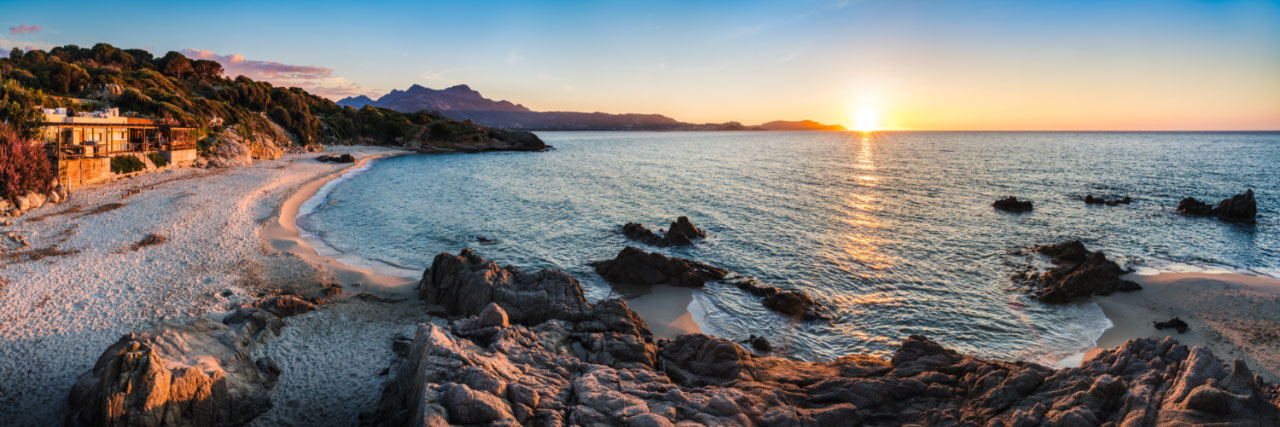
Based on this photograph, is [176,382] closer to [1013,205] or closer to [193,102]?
[1013,205]

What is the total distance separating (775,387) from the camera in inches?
475

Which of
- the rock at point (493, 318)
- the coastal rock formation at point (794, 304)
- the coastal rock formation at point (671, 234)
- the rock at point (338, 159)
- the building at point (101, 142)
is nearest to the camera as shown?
the rock at point (493, 318)

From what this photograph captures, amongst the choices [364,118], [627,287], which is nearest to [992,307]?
[627,287]

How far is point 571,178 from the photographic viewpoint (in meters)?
65.5

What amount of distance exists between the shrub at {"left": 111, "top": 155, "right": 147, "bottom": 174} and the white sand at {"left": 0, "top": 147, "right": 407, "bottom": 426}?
601cm

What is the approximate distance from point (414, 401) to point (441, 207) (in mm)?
32730

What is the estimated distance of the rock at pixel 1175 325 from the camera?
18.7m

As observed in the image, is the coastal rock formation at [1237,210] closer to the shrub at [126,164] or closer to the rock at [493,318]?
the rock at [493,318]

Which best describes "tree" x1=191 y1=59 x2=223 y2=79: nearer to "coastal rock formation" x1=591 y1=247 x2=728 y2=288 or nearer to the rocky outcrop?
"coastal rock formation" x1=591 y1=247 x2=728 y2=288

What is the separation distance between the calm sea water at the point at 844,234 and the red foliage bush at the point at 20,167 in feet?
42.2

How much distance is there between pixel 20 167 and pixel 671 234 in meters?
34.8

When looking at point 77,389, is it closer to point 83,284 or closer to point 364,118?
point 83,284

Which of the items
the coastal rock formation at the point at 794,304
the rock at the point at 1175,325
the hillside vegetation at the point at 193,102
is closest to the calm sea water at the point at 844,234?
the coastal rock formation at the point at 794,304

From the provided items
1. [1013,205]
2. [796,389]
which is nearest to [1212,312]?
[796,389]
